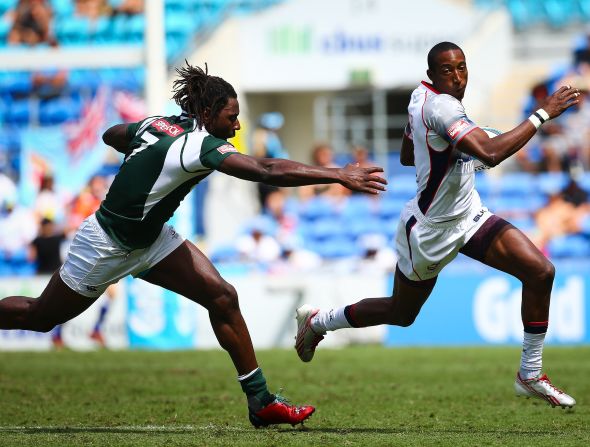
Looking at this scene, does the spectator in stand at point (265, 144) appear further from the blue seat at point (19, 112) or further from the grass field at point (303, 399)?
the grass field at point (303, 399)

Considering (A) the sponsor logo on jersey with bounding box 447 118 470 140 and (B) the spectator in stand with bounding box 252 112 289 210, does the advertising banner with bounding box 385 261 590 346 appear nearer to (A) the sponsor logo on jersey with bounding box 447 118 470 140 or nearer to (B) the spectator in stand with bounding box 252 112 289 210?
(B) the spectator in stand with bounding box 252 112 289 210

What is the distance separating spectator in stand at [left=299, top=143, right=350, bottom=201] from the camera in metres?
18.2

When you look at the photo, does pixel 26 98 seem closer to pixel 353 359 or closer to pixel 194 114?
pixel 353 359

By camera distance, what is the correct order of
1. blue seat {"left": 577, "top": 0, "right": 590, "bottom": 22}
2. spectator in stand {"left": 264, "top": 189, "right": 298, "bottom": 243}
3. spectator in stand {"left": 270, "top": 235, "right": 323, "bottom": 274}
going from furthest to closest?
1. blue seat {"left": 577, "top": 0, "right": 590, "bottom": 22}
2. spectator in stand {"left": 264, "top": 189, "right": 298, "bottom": 243}
3. spectator in stand {"left": 270, "top": 235, "right": 323, "bottom": 274}

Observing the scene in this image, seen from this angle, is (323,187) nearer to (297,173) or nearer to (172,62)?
(172,62)

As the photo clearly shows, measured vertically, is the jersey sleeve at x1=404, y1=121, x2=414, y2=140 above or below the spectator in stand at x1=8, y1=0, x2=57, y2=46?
below

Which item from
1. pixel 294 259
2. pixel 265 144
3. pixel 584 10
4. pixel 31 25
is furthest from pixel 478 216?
pixel 31 25

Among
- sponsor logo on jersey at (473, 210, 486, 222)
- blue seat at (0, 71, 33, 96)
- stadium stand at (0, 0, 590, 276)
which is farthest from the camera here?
blue seat at (0, 71, 33, 96)

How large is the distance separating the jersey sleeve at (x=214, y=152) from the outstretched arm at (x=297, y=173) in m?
0.04

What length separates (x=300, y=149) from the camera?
21.9m

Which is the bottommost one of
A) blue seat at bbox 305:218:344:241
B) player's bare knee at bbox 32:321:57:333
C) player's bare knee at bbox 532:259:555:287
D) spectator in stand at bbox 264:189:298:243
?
blue seat at bbox 305:218:344:241

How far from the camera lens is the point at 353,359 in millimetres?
13273

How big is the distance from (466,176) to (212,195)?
43.5 feet

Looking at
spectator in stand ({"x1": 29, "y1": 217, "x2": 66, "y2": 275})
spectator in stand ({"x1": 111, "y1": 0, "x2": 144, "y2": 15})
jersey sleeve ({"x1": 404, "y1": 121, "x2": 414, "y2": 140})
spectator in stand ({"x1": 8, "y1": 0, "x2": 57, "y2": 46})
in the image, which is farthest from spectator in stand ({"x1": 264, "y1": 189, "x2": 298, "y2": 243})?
jersey sleeve ({"x1": 404, "y1": 121, "x2": 414, "y2": 140})
